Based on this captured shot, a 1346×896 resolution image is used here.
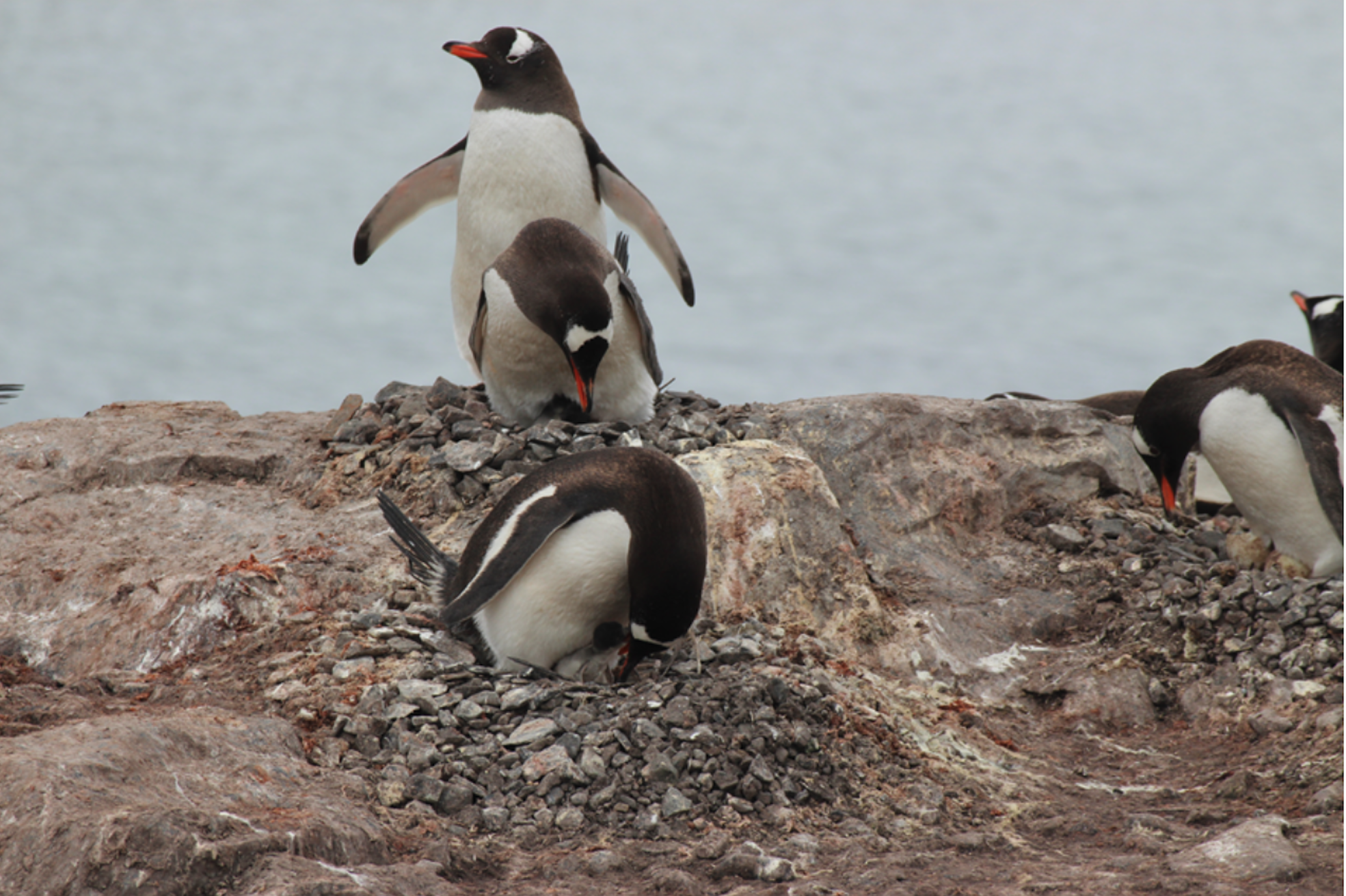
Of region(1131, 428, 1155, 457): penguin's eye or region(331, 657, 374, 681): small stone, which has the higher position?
region(1131, 428, 1155, 457): penguin's eye

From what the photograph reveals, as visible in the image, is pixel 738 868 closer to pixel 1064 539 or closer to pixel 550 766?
pixel 550 766

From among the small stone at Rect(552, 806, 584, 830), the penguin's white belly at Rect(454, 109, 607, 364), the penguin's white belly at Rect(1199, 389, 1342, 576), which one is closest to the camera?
the small stone at Rect(552, 806, 584, 830)

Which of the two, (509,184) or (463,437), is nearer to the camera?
(463,437)

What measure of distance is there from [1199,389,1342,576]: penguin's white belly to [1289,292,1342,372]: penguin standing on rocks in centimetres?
366

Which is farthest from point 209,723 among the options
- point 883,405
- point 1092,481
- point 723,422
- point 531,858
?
point 1092,481

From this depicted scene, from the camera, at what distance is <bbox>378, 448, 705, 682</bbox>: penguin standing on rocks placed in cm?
376

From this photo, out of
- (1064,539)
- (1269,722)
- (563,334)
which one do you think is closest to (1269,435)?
(1064,539)

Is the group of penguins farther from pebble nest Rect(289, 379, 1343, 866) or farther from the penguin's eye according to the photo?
pebble nest Rect(289, 379, 1343, 866)

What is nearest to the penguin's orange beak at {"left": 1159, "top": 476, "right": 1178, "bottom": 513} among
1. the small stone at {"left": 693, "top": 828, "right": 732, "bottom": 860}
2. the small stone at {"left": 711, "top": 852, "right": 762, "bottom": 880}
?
the small stone at {"left": 693, "top": 828, "right": 732, "bottom": 860}

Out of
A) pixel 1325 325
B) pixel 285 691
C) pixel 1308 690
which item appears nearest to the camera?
pixel 285 691

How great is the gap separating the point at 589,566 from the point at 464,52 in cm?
419

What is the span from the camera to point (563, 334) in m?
5.25

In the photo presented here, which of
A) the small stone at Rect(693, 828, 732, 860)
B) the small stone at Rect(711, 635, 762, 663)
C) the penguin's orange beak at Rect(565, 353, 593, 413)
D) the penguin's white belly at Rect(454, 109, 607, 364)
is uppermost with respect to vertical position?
the penguin's white belly at Rect(454, 109, 607, 364)

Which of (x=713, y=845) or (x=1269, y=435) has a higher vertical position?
(x=1269, y=435)
